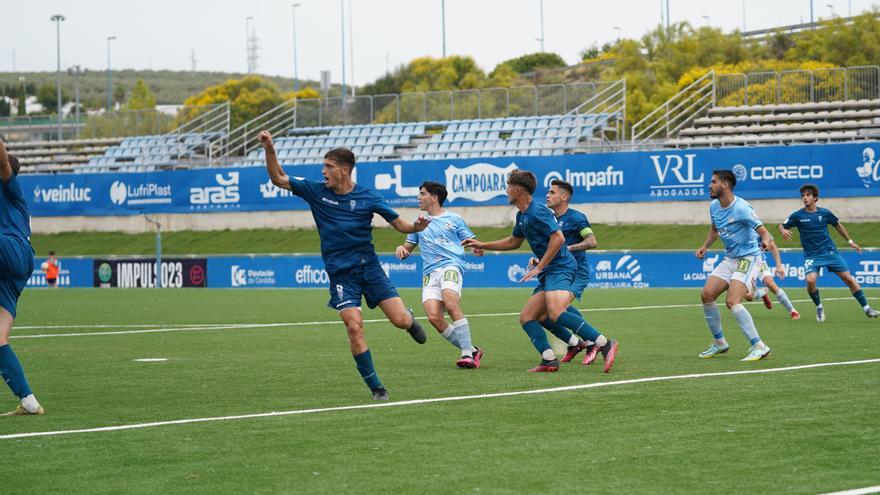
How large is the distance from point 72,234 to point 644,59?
1316 inches

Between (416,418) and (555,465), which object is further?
(416,418)

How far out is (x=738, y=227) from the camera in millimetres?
14008

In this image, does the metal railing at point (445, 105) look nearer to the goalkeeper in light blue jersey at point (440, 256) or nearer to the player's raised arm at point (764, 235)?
the goalkeeper in light blue jersey at point (440, 256)

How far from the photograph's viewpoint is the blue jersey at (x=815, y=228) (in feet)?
69.6

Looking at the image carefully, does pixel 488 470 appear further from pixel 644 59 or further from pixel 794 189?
pixel 644 59

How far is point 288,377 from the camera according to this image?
1263 cm

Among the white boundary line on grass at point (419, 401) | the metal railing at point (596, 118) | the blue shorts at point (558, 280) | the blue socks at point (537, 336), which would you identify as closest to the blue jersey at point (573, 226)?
the blue shorts at point (558, 280)

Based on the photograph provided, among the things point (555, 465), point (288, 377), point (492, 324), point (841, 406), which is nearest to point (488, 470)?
point (555, 465)

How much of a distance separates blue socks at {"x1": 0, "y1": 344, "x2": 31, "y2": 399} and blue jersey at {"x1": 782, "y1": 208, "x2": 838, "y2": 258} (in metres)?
14.5

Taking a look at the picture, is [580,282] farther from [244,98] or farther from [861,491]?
[244,98]

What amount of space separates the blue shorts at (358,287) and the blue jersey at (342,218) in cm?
7

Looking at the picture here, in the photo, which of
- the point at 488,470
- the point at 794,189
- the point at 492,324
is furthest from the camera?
the point at 794,189

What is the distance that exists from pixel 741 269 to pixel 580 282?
1850 mm

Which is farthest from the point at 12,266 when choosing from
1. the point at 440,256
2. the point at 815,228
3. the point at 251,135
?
the point at 251,135
